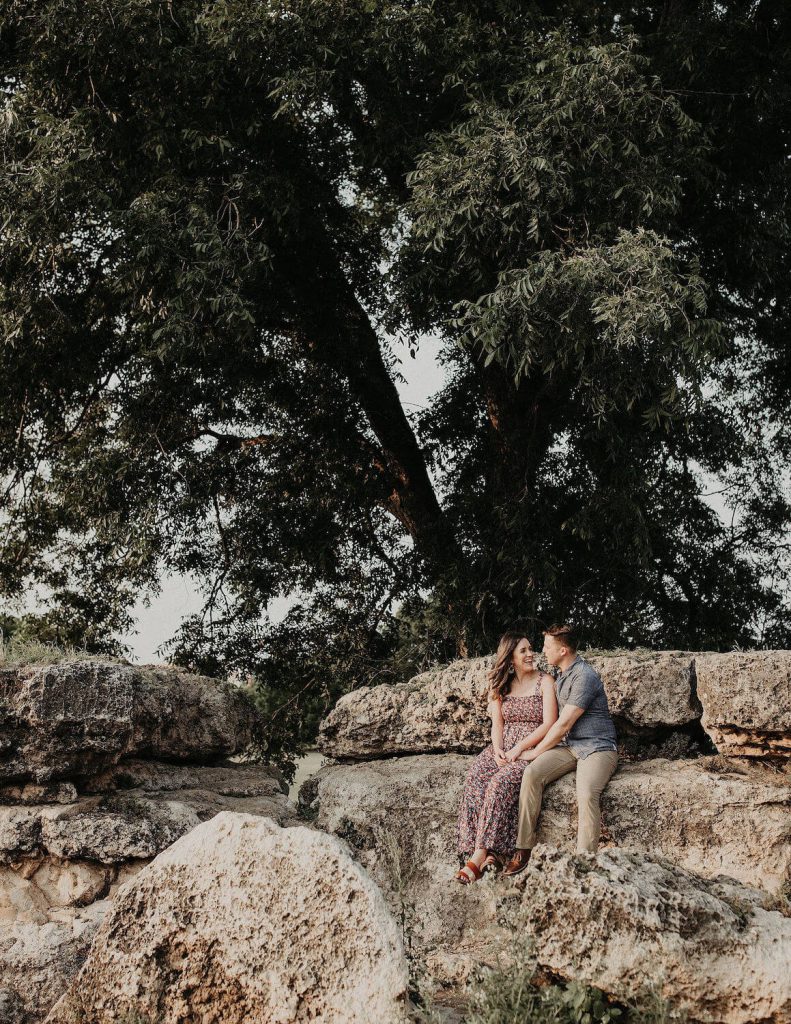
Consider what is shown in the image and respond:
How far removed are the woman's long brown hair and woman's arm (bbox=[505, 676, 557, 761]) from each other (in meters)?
0.37

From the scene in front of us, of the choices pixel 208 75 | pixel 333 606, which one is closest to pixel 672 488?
pixel 333 606

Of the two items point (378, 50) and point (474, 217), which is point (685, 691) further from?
point (378, 50)

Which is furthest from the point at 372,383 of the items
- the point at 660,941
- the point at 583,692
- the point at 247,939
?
the point at 660,941

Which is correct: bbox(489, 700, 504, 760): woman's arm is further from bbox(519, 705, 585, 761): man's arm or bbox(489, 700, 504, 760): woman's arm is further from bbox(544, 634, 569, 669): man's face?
bbox(544, 634, 569, 669): man's face

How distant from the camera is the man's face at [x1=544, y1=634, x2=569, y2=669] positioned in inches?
300

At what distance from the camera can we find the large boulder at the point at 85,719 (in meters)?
7.25

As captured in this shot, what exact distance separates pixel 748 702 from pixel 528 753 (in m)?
1.74

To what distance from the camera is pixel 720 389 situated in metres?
15.2

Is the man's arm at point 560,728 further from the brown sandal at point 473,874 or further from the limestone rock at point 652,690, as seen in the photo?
the brown sandal at point 473,874

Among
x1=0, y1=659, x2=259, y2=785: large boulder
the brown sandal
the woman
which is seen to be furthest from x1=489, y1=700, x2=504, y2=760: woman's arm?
x1=0, y1=659, x2=259, y2=785: large boulder

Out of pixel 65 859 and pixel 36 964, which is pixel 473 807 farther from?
pixel 36 964

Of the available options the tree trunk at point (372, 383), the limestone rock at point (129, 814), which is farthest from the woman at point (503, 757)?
the tree trunk at point (372, 383)

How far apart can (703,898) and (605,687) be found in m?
3.41

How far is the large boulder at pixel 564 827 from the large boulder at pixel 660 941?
2083 millimetres
